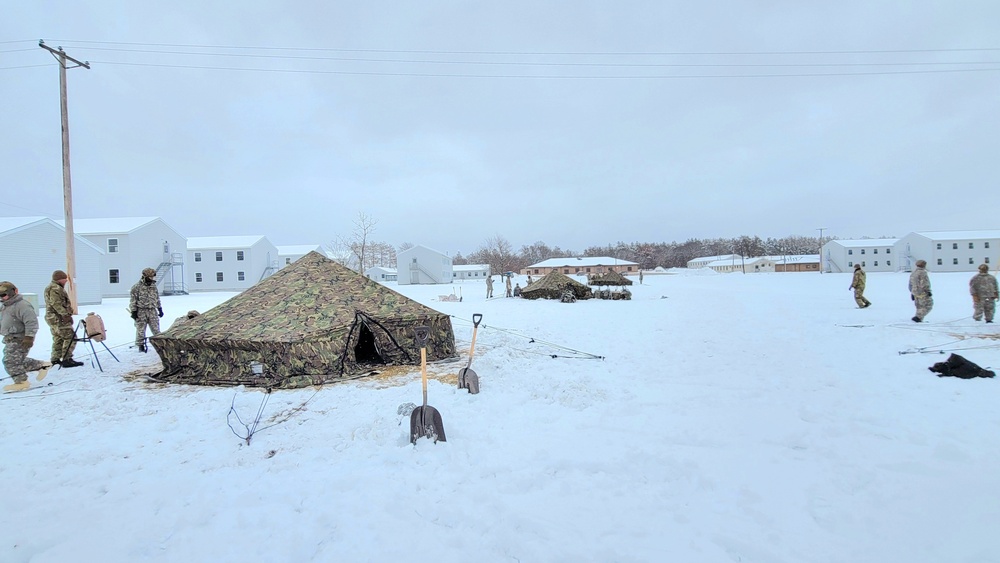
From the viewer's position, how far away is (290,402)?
5926 mm

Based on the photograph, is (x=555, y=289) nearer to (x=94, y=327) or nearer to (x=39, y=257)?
(x=94, y=327)

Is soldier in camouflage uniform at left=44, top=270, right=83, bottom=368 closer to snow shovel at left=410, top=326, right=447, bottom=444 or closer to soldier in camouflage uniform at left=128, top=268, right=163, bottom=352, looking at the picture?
soldier in camouflage uniform at left=128, top=268, right=163, bottom=352

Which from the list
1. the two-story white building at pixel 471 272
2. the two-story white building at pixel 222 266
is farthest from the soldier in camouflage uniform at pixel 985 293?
the two-story white building at pixel 471 272

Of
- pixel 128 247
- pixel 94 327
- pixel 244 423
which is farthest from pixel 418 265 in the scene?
pixel 244 423

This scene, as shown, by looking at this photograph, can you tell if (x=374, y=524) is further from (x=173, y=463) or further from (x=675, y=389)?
(x=675, y=389)

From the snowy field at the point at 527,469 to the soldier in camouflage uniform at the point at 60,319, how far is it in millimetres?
646

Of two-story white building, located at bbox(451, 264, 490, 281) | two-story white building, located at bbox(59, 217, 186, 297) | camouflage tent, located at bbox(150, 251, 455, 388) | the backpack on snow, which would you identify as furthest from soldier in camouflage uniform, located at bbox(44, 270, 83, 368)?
two-story white building, located at bbox(451, 264, 490, 281)

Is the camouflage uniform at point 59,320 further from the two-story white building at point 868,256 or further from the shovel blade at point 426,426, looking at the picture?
the two-story white building at point 868,256

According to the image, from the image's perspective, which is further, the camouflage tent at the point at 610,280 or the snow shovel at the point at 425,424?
the camouflage tent at the point at 610,280

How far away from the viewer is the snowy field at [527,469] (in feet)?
9.65

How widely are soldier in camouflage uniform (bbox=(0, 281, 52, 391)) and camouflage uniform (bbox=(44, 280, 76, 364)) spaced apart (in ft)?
2.45

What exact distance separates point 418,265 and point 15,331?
47734 mm

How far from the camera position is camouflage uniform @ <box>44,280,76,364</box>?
24.8 ft

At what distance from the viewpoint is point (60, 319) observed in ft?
25.3
